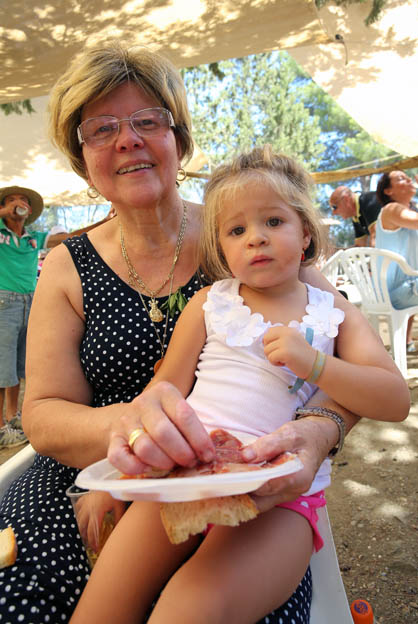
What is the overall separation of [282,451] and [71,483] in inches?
31.9

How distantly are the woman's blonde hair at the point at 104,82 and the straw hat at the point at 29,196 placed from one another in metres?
3.81

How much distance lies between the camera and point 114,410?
1.25 m

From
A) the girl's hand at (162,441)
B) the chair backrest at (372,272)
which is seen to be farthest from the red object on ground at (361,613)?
the chair backrest at (372,272)

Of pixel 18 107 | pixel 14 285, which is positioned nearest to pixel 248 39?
pixel 18 107

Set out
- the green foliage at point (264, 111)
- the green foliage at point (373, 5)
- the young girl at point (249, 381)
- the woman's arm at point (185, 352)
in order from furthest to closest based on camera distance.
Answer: the green foliage at point (264, 111) → the green foliage at point (373, 5) → the woman's arm at point (185, 352) → the young girl at point (249, 381)

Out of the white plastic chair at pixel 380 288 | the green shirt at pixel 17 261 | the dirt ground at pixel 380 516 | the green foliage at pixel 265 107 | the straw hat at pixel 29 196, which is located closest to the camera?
the dirt ground at pixel 380 516

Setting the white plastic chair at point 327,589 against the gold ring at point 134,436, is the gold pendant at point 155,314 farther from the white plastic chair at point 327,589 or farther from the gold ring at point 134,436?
the white plastic chair at point 327,589

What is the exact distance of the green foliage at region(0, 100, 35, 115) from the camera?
6.29 metres

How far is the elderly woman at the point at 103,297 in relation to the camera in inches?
48.8

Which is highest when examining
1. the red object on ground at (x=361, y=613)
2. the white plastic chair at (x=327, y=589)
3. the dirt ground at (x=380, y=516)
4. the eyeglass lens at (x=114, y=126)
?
the eyeglass lens at (x=114, y=126)

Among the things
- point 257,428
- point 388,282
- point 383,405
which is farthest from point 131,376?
point 388,282

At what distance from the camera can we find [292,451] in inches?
38.9

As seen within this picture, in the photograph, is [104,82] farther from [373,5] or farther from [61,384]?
[373,5]

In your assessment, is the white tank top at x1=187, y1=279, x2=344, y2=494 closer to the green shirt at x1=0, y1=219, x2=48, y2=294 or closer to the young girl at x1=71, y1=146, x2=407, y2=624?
the young girl at x1=71, y1=146, x2=407, y2=624
